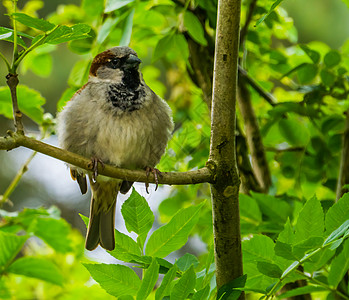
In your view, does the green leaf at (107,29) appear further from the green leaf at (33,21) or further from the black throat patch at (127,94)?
the green leaf at (33,21)

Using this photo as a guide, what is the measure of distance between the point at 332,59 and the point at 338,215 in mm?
875

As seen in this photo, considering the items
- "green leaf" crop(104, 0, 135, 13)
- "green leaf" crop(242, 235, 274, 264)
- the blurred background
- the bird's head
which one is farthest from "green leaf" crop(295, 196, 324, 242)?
the blurred background

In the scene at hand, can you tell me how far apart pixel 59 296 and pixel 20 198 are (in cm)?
256

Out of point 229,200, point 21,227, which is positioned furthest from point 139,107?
point 229,200

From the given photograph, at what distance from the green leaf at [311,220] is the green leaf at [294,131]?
94 centimetres

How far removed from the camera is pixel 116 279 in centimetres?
100

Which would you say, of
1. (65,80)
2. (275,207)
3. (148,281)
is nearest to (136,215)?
(148,281)

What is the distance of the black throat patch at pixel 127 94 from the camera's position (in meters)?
1.77

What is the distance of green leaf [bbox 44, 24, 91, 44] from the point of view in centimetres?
101

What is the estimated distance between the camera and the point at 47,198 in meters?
4.16

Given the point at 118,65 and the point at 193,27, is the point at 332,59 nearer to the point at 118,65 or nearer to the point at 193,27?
the point at 193,27

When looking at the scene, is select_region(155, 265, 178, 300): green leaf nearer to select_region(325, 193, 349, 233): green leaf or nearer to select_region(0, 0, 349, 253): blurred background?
select_region(325, 193, 349, 233): green leaf

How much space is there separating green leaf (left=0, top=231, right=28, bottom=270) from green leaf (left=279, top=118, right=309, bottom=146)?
40.1 inches

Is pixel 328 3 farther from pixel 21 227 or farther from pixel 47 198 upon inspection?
pixel 21 227
